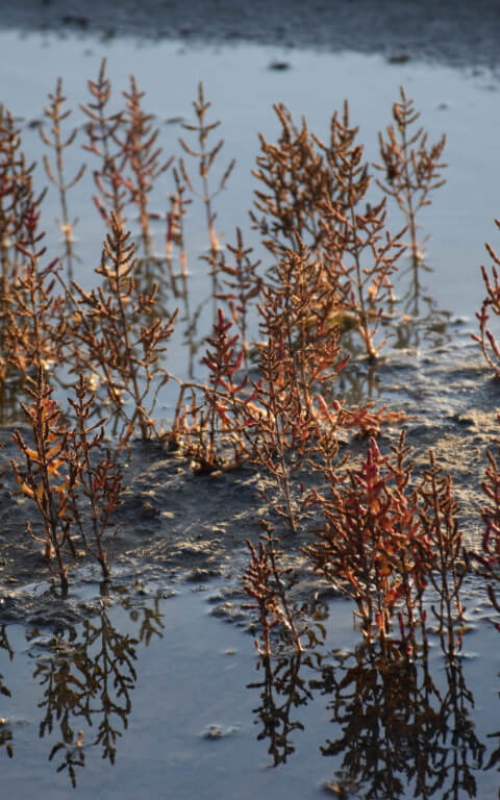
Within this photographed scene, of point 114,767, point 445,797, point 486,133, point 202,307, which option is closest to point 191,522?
point 114,767

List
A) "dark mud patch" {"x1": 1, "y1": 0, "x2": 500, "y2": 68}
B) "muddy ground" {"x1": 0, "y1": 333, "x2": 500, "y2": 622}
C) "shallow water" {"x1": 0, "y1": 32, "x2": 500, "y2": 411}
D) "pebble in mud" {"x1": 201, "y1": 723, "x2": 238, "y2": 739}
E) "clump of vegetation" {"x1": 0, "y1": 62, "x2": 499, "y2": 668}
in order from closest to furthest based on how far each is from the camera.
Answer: "pebble in mud" {"x1": 201, "y1": 723, "x2": 238, "y2": 739} → "clump of vegetation" {"x1": 0, "y1": 62, "x2": 499, "y2": 668} → "muddy ground" {"x1": 0, "y1": 333, "x2": 500, "y2": 622} → "shallow water" {"x1": 0, "y1": 32, "x2": 500, "y2": 411} → "dark mud patch" {"x1": 1, "y1": 0, "x2": 500, "y2": 68}

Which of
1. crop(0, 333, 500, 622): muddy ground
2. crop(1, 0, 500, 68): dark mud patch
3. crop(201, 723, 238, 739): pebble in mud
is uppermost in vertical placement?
crop(1, 0, 500, 68): dark mud patch

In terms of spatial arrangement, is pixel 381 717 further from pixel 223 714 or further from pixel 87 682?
pixel 87 682

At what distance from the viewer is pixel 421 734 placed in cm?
339

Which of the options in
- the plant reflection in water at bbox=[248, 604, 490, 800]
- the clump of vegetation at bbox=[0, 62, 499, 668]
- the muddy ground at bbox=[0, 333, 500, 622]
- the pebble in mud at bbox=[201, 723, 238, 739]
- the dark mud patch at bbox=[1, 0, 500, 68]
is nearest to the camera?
the plant reflection in water at bbox=[248, 604, 490, 800]

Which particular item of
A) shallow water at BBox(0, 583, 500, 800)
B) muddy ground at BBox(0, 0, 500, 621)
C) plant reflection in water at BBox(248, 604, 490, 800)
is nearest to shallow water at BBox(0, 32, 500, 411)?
muddy ground at BBox(0, 0, 500, 621)

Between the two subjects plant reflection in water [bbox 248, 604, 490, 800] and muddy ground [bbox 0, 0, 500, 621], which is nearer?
plant reflection in water [bbox 248, 604, 490, 800]

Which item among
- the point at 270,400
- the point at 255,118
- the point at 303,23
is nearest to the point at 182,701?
the point at 270,400

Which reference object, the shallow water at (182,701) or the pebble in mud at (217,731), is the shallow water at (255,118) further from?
the pebble in mud at (217,731)

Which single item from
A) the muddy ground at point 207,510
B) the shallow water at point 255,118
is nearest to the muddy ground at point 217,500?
the muddy ground at point 207,510

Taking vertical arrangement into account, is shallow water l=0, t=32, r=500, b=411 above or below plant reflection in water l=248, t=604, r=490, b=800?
above

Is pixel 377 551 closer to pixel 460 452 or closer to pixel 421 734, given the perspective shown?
pixel 421 734

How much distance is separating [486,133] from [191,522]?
19.4 feet

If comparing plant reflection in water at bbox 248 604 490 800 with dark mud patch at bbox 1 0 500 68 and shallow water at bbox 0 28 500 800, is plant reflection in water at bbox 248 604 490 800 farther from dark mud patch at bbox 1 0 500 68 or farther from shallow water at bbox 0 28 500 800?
dark mud patch at bbox 1 0 500 68
